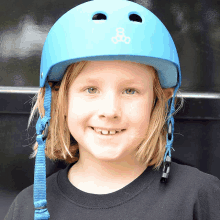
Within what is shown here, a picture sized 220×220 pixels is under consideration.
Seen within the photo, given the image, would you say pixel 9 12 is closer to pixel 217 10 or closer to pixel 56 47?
pixel 56 47

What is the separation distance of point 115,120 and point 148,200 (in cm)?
38

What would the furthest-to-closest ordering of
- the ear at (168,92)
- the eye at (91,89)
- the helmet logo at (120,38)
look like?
the ear at (168,92), the eye at (91,89), the helmet logo at (120,38)

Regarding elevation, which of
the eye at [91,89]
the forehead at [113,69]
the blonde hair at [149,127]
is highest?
the forehead at [113,69]

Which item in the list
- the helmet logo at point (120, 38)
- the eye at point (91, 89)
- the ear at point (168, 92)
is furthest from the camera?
the ear at point (168, 92)

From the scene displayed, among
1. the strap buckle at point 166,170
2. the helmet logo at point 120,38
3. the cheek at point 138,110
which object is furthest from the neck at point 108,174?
the helmet logo at point 120,38

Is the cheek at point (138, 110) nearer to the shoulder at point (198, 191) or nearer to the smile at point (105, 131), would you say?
the smile at point (105, 131)

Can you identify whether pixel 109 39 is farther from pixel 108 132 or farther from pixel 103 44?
pixel 108 132

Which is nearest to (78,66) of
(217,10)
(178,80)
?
(178,80)

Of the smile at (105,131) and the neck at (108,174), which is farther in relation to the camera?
the neck at (108,174)

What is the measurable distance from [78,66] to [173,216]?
73cm

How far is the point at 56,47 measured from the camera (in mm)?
1236

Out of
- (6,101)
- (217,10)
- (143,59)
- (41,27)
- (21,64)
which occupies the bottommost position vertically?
(6,101)

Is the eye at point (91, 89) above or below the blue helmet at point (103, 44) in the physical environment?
below

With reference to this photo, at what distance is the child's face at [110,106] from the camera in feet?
3.88
